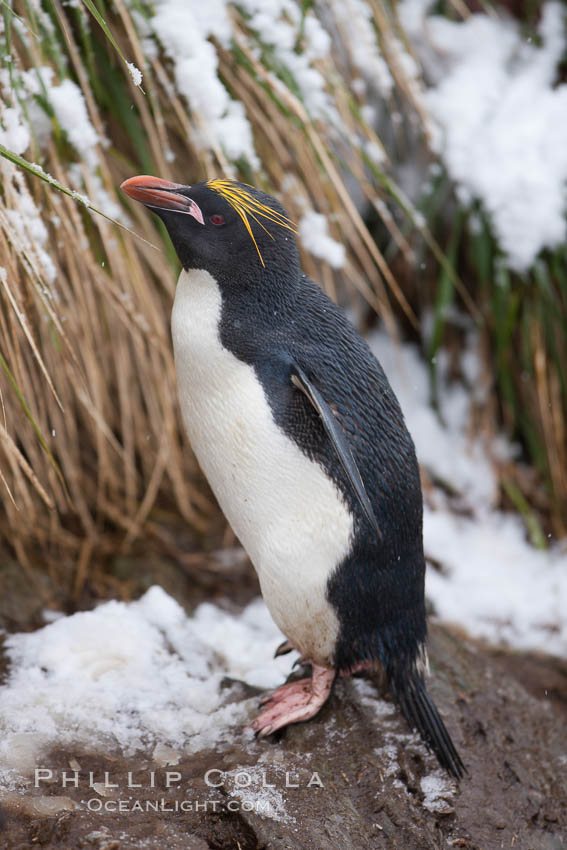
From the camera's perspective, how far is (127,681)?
179cm

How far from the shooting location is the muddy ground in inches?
54.8

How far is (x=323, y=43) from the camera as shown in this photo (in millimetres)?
2273

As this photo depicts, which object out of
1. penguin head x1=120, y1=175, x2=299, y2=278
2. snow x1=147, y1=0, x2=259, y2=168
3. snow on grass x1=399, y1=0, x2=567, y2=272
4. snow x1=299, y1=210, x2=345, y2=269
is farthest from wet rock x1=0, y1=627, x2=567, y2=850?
snow on grass x1=399, y1=0, x2=567, y2=272

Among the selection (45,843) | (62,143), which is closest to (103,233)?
(62,143)

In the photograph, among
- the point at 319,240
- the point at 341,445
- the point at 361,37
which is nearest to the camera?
the point at 341,445

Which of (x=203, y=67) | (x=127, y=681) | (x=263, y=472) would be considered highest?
(x=203, y=67)

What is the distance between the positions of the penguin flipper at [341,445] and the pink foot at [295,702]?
0.38 meters

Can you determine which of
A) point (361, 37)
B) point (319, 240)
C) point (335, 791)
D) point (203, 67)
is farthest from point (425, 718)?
point (361, 37)

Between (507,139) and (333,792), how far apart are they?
2.01 metres

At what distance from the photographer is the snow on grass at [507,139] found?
8.74 ft

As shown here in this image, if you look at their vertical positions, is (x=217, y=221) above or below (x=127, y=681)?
above

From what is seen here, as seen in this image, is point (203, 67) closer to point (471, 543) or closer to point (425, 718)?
point (425, 718)

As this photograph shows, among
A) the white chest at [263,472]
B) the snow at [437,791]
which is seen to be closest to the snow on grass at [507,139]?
the white chest at [263,472]

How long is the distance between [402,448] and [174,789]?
28.5 inches
